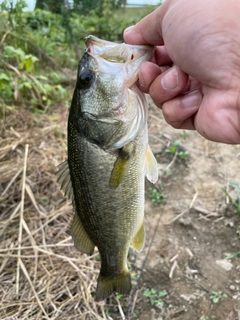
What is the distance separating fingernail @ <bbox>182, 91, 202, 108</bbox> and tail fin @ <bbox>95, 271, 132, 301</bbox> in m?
0.91

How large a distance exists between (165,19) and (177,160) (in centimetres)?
217

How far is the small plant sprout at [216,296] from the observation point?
253 centimetres

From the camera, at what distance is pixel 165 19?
1.62 m

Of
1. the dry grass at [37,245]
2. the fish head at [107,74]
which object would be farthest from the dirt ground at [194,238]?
the fish head at [107,74]

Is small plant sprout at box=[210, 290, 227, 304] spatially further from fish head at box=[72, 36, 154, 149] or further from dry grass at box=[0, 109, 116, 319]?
fish head at box=[72, 36, 154, 149]

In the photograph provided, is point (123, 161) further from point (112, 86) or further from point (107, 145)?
point (112, 86)

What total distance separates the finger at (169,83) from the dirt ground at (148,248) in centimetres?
150

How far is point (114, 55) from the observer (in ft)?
4.95

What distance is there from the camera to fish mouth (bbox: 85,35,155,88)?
4.94 ft

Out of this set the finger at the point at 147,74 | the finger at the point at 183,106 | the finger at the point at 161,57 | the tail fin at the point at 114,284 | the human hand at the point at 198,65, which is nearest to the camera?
the human hand at the point at 198,65

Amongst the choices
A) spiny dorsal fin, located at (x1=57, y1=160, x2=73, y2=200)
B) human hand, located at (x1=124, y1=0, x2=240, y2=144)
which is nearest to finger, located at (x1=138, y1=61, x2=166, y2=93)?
human hand, located at (x1=124, y1=0, x2=240, y2=144)

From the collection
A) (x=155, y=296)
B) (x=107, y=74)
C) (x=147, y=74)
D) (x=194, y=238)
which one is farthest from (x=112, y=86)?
(x=194, y=238)

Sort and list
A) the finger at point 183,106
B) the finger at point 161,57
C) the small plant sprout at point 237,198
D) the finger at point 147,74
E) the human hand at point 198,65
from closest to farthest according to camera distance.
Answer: the human hand at point 198,65, the finger at point 147,74, the finger at point 183,106, the finger at point 161,57, the small plant sprout at point 237,198

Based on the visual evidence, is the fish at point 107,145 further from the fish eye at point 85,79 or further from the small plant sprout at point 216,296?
the small plant sprout at point 216,296
